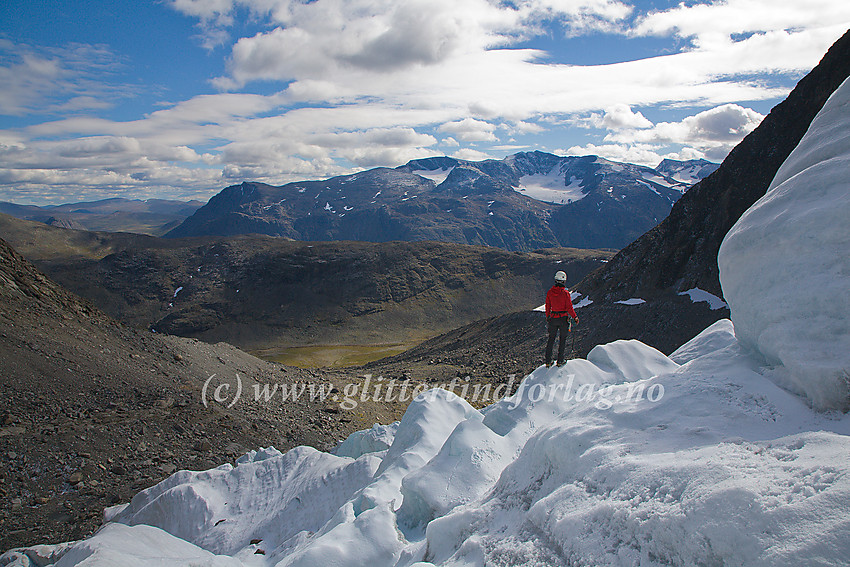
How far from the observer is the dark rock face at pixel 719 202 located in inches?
1533

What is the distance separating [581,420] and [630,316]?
3233cm

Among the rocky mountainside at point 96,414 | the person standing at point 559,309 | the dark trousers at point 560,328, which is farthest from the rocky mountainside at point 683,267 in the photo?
the person standing at point 559,309

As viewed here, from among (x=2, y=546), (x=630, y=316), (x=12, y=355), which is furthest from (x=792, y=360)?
(x=630, y=316)

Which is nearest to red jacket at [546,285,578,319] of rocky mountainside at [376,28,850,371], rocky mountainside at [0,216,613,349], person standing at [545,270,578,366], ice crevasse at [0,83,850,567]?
person standing at [545,270,578,366]

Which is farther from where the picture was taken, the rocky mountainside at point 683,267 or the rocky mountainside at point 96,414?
the rocky mountainside at point 683,267

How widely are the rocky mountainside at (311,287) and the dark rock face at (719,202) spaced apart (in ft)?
182

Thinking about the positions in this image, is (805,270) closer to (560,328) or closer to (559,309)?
(559,309)

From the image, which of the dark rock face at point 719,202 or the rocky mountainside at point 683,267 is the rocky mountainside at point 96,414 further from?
the dark rock face at point 719,202

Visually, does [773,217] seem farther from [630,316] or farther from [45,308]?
[630,316]

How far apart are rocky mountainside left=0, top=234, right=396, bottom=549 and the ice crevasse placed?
386cm

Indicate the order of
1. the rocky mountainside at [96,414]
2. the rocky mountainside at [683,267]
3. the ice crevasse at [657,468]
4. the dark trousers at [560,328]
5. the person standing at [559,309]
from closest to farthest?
the ice crevasse at [657,468] < the person standing at [559,309] < the dark trousers at [560,328] < the rocky mountainside at [96,414] < the rocky mountainside at [683,267]

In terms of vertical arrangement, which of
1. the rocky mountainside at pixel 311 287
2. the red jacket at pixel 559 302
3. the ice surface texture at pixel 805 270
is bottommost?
the rocky mountainside at pixel 311 287

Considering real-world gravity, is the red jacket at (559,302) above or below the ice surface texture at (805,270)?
below

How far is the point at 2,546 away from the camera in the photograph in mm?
10883
